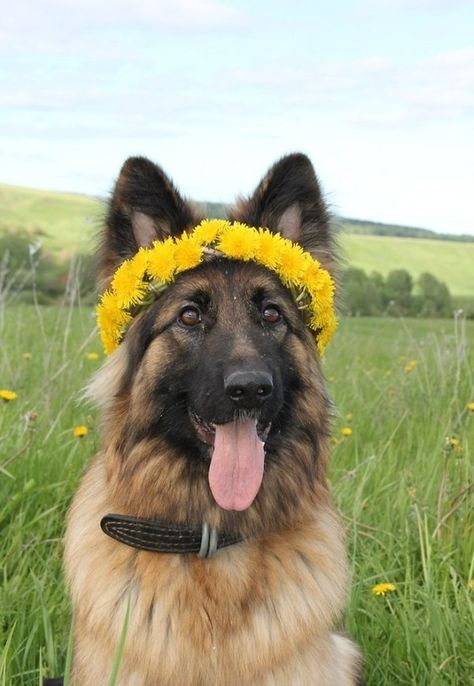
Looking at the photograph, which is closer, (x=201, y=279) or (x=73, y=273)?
(x=201, y=279)

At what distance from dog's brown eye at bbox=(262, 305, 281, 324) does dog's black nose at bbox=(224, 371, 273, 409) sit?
0.42 metres

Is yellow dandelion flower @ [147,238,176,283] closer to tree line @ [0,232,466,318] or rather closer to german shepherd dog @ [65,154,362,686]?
german shepherd dog @ [65,154,362,686]

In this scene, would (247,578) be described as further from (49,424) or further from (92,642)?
(49,424)

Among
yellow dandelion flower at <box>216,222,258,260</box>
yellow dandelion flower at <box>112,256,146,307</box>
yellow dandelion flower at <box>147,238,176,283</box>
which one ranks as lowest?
yellow dandelion flower at <box>112,256,146,307</box>

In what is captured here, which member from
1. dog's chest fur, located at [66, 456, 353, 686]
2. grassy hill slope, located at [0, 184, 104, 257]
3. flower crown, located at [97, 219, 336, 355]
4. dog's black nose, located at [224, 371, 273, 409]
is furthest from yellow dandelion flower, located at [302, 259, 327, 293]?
grassy hill slope, located at [0, 184, 104, 257]

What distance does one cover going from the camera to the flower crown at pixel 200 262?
3061 mm

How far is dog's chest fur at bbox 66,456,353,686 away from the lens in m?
2.80

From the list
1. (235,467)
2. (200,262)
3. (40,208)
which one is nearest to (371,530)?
(235,467)

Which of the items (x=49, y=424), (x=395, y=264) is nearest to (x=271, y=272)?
(x=49, y=424)

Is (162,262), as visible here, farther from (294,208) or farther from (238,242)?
(294,208)

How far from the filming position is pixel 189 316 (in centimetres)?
311

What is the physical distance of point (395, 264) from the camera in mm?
22047

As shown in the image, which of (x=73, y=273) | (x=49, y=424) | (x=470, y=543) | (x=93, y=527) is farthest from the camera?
(x=73, y=273)

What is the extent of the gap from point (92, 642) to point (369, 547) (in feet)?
6.13
